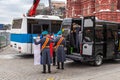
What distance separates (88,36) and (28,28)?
5244mm

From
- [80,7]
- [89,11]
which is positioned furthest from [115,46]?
[80,7]

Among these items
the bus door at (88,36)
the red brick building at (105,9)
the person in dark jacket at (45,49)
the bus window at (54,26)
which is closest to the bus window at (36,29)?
the bus window at (54,26)

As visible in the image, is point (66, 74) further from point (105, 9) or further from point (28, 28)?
point (105, 9)

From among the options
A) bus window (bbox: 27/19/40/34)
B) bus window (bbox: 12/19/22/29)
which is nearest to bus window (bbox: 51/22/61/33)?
bus window (bbox: 27/19/40/34)

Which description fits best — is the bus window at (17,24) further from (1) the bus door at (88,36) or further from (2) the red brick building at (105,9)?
(2) the red brick building at (105,9)

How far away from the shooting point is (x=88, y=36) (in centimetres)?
1397

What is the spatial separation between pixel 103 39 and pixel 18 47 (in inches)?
248

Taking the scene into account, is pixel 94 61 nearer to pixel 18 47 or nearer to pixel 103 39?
pixel 103 39

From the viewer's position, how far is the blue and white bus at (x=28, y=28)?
1769 cm

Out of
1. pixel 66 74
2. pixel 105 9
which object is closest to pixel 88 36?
pixel 66 74

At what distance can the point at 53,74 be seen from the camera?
1188 centimetres

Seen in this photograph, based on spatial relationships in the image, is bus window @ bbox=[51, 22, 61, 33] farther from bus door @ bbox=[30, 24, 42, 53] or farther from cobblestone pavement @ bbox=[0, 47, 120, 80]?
cobblestone pavement @ bbox=[0, 47, 120, 80]

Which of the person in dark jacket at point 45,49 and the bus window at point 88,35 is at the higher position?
the bus window at point 88,35

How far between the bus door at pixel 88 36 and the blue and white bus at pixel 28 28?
4894 mm
